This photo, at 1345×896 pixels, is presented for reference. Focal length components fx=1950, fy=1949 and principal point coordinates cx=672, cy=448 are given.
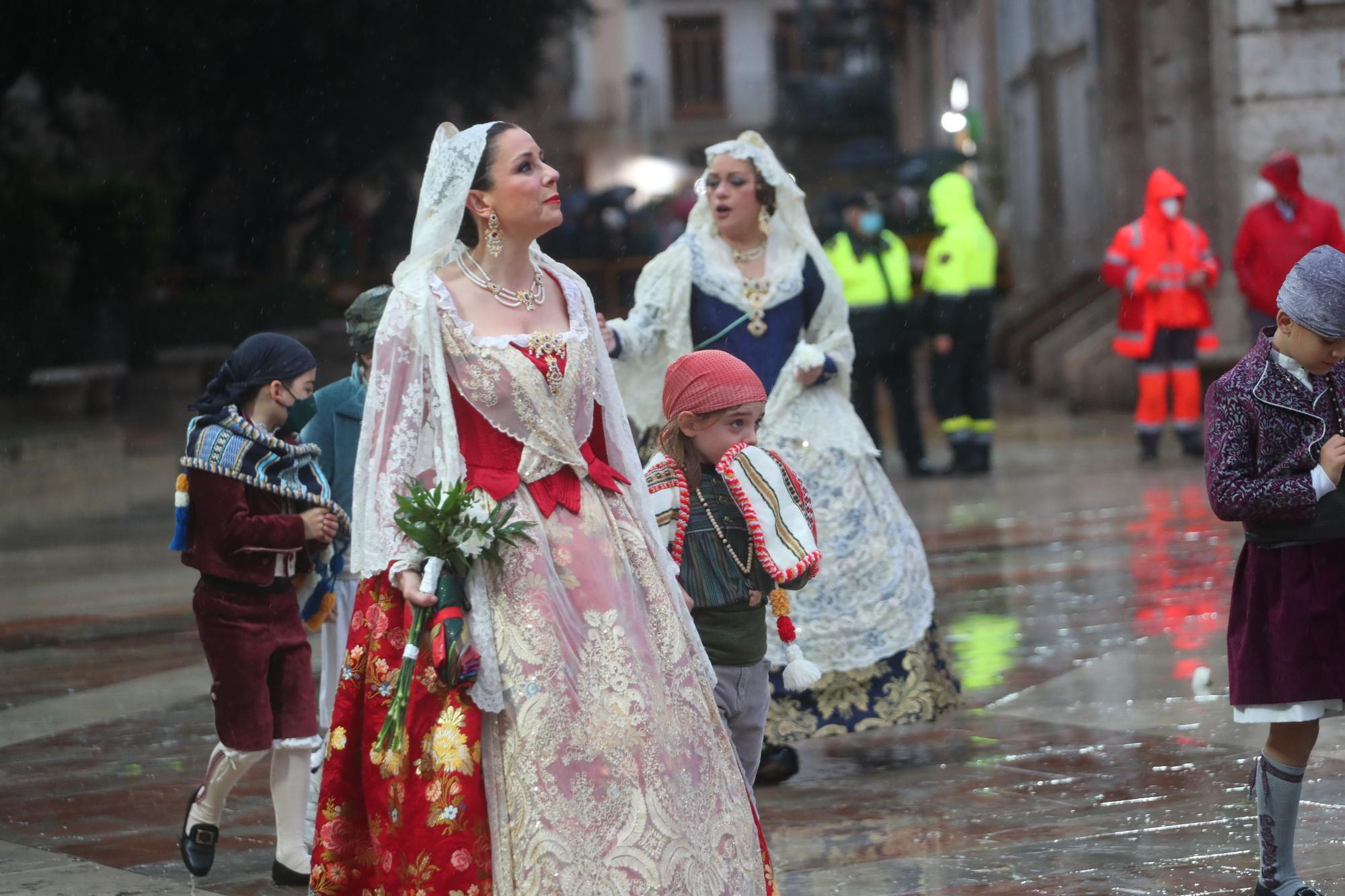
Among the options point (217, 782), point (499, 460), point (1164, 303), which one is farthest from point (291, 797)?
point (1164, 303)

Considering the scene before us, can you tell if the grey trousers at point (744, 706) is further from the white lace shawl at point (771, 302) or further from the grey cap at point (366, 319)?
the white lace shawl at point (771, 302)

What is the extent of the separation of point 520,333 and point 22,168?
18099 millimetres

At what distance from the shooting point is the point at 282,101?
26.8m

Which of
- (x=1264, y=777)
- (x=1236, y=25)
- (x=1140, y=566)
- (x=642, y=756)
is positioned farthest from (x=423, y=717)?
(x=1236, y=25)

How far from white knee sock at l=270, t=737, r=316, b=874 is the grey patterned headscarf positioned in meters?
2.75

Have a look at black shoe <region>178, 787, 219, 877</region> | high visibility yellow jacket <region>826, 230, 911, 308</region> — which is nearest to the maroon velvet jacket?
black shoe <region>178, 787, 219, 877</region>

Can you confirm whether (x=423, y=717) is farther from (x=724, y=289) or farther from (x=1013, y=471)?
(x=1013, y=471)

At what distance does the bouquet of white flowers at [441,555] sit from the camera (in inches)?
152

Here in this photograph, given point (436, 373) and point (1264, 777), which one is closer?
point (436, 373)

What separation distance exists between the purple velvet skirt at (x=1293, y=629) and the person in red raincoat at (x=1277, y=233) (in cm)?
925

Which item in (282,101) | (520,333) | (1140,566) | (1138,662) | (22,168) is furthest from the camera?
(282,101)

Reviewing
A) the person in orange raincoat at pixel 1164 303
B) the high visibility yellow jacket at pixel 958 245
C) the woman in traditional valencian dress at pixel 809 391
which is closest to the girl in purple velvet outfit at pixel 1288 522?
the woman in traditional valencian dress at pixel 809 391

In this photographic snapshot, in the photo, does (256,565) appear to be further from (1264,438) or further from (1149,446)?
(1149,446)

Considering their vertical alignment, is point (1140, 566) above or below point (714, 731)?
below
